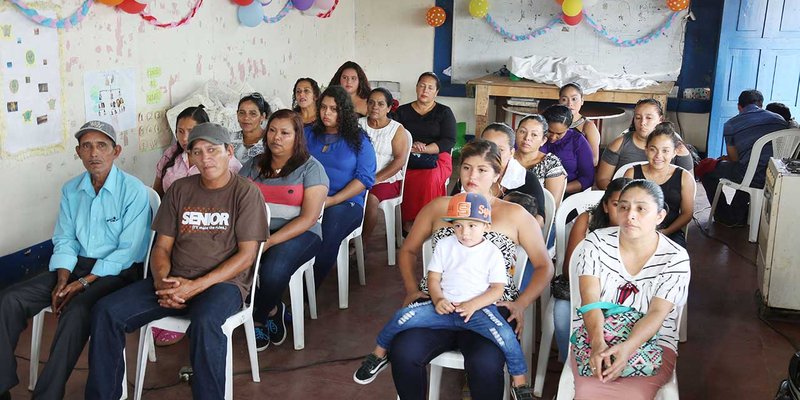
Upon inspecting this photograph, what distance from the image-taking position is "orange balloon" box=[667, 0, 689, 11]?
7.32 meters

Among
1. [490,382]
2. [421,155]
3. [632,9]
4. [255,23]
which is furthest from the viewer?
[632,9]

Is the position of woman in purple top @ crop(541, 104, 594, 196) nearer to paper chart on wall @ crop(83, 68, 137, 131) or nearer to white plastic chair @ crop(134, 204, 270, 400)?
white plastic chair @ crop(134, 204, 270, 400)

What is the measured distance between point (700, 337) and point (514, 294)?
1415mm

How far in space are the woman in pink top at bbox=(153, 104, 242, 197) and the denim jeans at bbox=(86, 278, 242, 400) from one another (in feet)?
3.44

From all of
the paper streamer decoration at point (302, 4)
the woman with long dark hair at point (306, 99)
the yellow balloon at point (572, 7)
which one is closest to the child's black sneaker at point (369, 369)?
the woman with long dark hair at point (306, 99)

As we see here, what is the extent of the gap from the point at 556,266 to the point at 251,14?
342cm

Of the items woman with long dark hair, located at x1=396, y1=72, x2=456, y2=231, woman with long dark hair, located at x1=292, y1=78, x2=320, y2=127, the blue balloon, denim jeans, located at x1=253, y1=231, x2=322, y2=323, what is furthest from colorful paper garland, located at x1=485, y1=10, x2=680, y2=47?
denim jeans, located at x1=253, y1=231, x2=322, y2=323

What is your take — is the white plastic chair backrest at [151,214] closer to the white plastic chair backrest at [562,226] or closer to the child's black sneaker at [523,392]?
Answer: the child's black sneaker at [523,392]

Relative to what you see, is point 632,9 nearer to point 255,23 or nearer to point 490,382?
point 255,23

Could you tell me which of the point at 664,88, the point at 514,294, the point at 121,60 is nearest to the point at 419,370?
the point at 514,294

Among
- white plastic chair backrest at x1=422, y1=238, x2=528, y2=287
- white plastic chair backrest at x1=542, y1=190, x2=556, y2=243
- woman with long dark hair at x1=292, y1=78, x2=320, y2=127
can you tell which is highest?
woman with long dark hair at x1=292, y1=78, x2=320, y2=127

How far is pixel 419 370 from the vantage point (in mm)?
2574

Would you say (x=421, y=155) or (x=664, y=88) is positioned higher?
(x=664, y=88)

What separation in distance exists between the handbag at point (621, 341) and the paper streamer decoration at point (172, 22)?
11.2 ft
